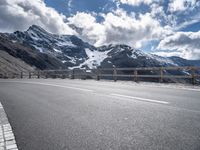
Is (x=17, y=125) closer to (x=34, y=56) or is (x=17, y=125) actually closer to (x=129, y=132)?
(x=129, y=132)

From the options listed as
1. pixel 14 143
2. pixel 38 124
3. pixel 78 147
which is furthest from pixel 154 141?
pixel 38 124

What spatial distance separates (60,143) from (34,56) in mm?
201034

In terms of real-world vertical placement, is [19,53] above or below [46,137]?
above

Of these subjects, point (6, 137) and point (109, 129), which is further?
point (109, 129)

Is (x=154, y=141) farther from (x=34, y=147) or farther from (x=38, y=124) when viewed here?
(x=38, y=124)

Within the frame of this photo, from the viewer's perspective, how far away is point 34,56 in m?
195

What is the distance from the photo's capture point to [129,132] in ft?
13.0

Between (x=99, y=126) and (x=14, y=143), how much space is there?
1.64 meters

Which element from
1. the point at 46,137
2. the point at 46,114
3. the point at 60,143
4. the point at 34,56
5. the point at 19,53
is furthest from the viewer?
the point at 34,56

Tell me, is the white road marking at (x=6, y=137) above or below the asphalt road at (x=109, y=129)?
below

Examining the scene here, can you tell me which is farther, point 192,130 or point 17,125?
point 17,125

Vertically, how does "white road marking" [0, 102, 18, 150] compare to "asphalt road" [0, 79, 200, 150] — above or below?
below

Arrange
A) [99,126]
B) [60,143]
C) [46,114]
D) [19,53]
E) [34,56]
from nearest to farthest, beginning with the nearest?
[60,143], [99,126], [46,114], [19,53], [34,56]

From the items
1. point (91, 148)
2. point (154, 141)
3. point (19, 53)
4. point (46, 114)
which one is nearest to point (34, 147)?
point (91, 148)
